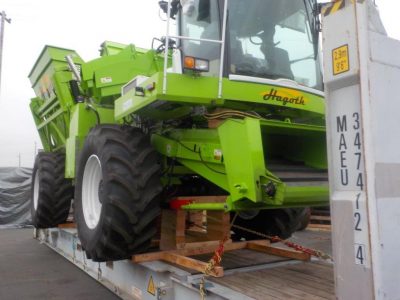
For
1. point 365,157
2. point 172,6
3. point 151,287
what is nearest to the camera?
point 365,157

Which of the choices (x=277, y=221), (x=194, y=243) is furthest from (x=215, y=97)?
(x=277, y=221)

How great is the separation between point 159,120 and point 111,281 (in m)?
1.85

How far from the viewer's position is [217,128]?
3.35 metres

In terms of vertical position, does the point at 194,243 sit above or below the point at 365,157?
below

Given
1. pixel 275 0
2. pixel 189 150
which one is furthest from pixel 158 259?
pixel 275 0

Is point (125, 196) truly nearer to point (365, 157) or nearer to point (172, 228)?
point (172, 228)

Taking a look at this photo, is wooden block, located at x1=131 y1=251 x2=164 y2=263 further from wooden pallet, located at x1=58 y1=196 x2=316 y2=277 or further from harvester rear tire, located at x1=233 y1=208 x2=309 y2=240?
harvester rear tire, located at x1=233 y1=208 x2=309 y2=240

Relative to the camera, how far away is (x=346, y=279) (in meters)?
1.75

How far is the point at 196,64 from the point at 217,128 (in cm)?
54

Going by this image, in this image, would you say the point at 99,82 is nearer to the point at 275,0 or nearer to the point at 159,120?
the point at 159,120

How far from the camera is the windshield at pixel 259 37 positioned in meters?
3.57

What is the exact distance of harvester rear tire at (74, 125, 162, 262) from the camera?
3.51 m

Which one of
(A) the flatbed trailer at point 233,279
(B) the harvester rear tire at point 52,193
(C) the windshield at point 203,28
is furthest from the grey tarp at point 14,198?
(C) the windshield at point 203,28

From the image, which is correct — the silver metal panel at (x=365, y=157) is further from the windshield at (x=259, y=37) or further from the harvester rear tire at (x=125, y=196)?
the harvester rear tire at (x=125, y=196)
